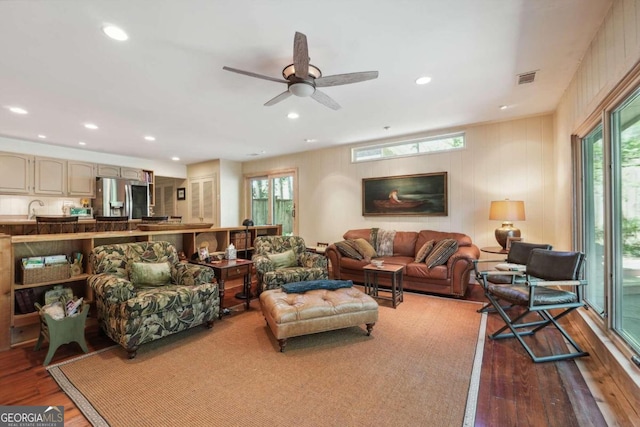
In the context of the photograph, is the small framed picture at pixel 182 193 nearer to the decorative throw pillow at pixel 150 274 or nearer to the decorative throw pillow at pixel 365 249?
the decorative throw pillow at pixel 150 274

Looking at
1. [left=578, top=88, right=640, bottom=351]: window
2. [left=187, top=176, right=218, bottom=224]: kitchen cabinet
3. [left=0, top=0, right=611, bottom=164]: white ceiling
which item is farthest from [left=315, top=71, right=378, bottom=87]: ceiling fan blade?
→ [left=187, top=176, right=218, bottom=224]: kitchen cabinet

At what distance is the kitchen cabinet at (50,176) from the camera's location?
5.19 meters

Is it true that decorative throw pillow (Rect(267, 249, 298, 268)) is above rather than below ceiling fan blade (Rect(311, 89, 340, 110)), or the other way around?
below

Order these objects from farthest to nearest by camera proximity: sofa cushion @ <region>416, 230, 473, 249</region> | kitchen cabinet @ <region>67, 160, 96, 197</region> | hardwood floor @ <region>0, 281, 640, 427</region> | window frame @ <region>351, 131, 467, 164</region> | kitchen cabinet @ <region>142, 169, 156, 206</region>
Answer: kitchen cabinet @ <region>142, 169, 156, 206</region> → kitchen cabinet @ <region>67, 160, 96, 197</region> → window frame @ <region>351, 131, 467, 164</region> → sofa cushion @ <region>416, 230, 473, 249</region> → hardwood floor @ <region>0, 281, 640, 427</region>

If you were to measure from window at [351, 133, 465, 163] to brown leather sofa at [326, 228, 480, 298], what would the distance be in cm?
145

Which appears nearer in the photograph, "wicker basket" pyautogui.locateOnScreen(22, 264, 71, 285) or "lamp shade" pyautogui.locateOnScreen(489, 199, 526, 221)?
"wicker basket" pyautogui.locateOnScreen(22, 264, 71, 285)

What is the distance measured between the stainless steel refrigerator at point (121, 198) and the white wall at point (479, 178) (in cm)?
430

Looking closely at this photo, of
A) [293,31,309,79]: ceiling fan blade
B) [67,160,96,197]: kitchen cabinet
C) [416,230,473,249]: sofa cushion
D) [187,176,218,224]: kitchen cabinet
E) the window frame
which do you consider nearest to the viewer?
[293,31,309,79]: ceiling fan blade

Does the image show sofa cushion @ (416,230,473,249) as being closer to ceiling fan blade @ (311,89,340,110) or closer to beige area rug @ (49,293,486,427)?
beige area rug @ (49,293,486,427)

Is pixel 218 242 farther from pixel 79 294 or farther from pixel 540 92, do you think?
pixel 540 92

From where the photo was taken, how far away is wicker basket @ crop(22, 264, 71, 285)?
256 cm

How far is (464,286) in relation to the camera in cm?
387

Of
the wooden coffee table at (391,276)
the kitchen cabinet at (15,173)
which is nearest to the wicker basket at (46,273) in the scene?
the wooden coffee table at (391,276)

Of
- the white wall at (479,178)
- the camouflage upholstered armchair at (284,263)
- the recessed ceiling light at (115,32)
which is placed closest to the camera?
the recessed ceiling light at (115,32)
